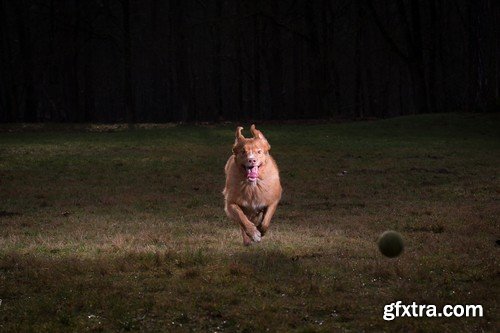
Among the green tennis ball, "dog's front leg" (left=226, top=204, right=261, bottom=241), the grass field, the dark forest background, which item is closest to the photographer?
the grass field

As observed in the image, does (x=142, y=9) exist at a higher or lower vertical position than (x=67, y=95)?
higher

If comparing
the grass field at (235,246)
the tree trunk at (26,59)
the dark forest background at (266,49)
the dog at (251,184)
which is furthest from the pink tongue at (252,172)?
the tree trunk at (26,59)

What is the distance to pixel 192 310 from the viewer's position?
7668 mm

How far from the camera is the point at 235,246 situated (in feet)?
36.3

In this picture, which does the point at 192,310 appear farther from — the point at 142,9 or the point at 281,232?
the point at 142,9

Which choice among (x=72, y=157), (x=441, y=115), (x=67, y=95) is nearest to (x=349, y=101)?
(x=67, y=95)

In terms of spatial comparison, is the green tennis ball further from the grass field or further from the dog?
the dog

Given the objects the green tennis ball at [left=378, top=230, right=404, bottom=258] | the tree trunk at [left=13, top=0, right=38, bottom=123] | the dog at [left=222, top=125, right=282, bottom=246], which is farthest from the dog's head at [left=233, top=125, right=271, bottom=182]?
the tree trunk at [left=13, top=0, right=38, bottom=123]

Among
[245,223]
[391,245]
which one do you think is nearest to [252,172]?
[245,223]

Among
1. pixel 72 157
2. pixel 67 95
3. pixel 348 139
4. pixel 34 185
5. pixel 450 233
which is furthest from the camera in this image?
pixel 67 95

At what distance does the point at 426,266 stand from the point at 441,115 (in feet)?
102

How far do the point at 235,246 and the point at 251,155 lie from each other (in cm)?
175

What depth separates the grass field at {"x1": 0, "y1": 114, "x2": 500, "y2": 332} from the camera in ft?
24.9

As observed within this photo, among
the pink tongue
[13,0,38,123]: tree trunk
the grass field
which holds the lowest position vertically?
the grass field
